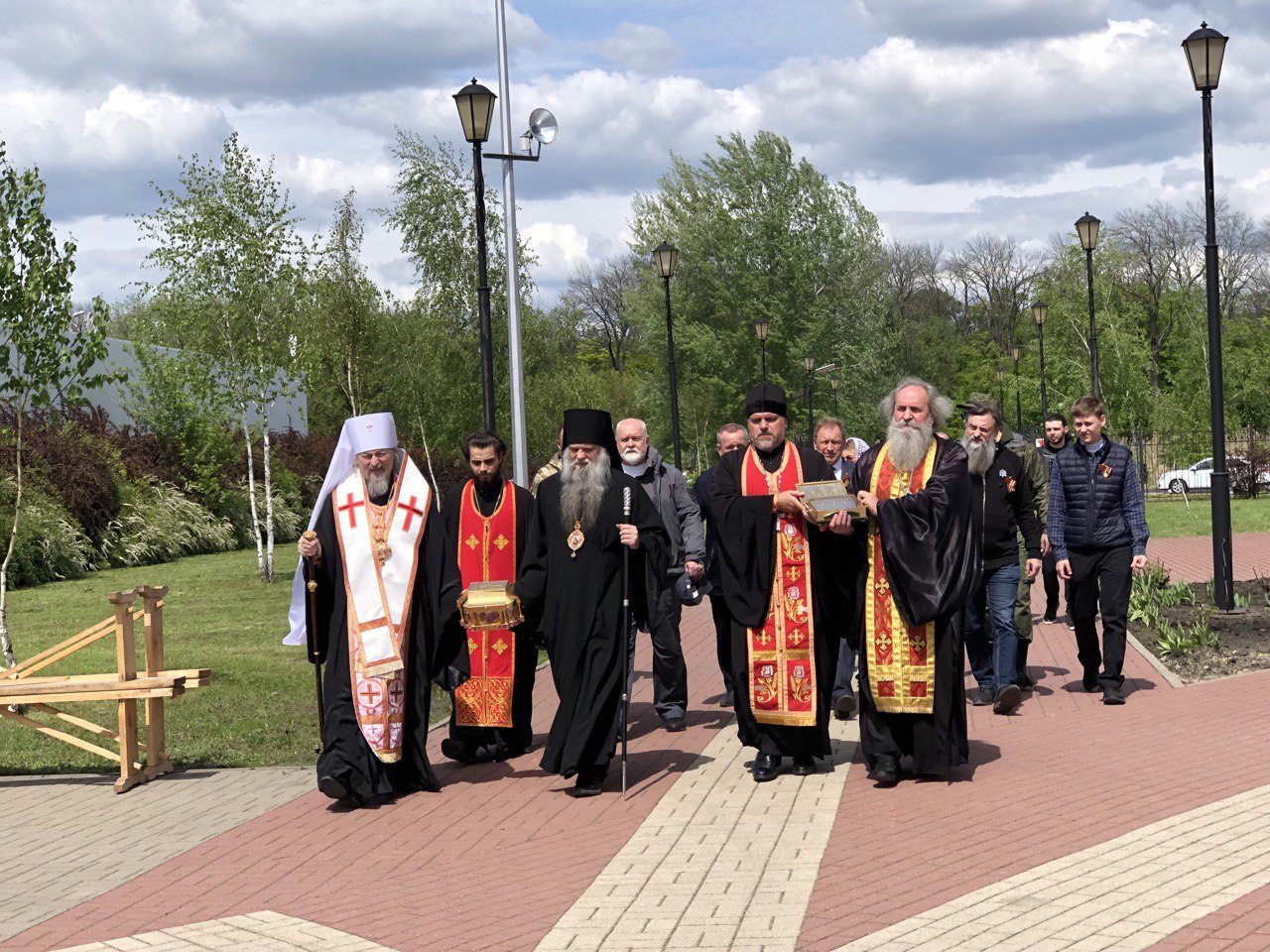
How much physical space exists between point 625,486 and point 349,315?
23.4 metres

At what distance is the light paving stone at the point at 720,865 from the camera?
5352 mm

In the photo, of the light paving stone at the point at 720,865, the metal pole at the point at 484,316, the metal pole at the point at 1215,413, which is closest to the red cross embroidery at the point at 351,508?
the light paving stone at the point at 720,865

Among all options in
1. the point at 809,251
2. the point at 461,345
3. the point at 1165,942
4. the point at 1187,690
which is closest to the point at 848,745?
the point at 1187,690

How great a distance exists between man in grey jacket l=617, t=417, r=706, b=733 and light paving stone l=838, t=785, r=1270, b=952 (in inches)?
149

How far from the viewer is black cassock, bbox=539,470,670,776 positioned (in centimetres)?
788

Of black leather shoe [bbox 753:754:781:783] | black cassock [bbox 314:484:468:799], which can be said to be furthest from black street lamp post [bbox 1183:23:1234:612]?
black cassock [bbox 314:484:468:799]

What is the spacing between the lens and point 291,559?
91.5 feet

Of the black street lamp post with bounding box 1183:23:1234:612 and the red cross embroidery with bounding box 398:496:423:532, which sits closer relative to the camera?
the red cross embroidery with bounding box 398:496:423:532

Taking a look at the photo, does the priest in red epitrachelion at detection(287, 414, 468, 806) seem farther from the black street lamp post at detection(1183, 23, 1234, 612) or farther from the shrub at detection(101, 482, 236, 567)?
the shrub at detection(101, 482, 236, 567)

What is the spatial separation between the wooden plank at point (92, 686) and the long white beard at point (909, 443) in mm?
4188

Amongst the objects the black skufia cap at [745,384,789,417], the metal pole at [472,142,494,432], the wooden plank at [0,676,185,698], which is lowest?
the wooden plank at [0,676,185,698]

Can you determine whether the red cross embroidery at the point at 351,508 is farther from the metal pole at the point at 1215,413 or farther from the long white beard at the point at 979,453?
the metal pole at the point at 1215,413

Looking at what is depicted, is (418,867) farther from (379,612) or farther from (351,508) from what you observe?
(351,508)

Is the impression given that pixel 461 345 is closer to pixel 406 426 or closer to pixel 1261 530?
pixel 406 426
